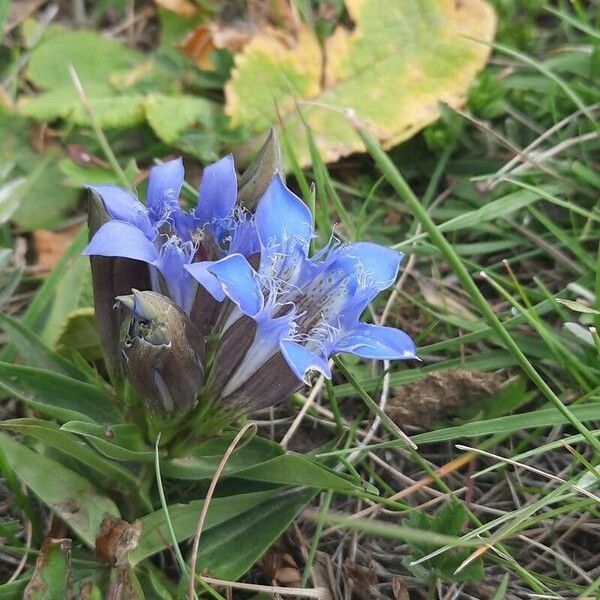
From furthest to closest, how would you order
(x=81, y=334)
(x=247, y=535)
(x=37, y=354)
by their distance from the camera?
1. (x=81, y=334)
2. (x=37, y=354)
3. (x=247, y=535)

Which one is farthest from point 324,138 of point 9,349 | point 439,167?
point 9,349

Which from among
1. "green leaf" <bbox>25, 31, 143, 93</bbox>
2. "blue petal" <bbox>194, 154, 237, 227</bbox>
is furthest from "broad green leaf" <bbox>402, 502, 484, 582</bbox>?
"green leaf" <bbox>25, 31, 143, 93</bbox>

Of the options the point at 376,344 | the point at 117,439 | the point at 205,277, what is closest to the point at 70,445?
the point at 117,439

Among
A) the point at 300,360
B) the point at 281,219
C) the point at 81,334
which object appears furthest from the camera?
the point at 81,334

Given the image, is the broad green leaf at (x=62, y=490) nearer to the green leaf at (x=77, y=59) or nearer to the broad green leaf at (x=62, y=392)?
the broad green leaf at (x=62, y=392)

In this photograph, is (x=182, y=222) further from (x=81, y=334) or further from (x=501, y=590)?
(x=501, y=590)

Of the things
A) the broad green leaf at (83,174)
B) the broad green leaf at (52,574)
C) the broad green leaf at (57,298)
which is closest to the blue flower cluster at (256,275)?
the broad green leaf at (52,574)

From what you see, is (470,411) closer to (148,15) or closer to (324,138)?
(324,138)
